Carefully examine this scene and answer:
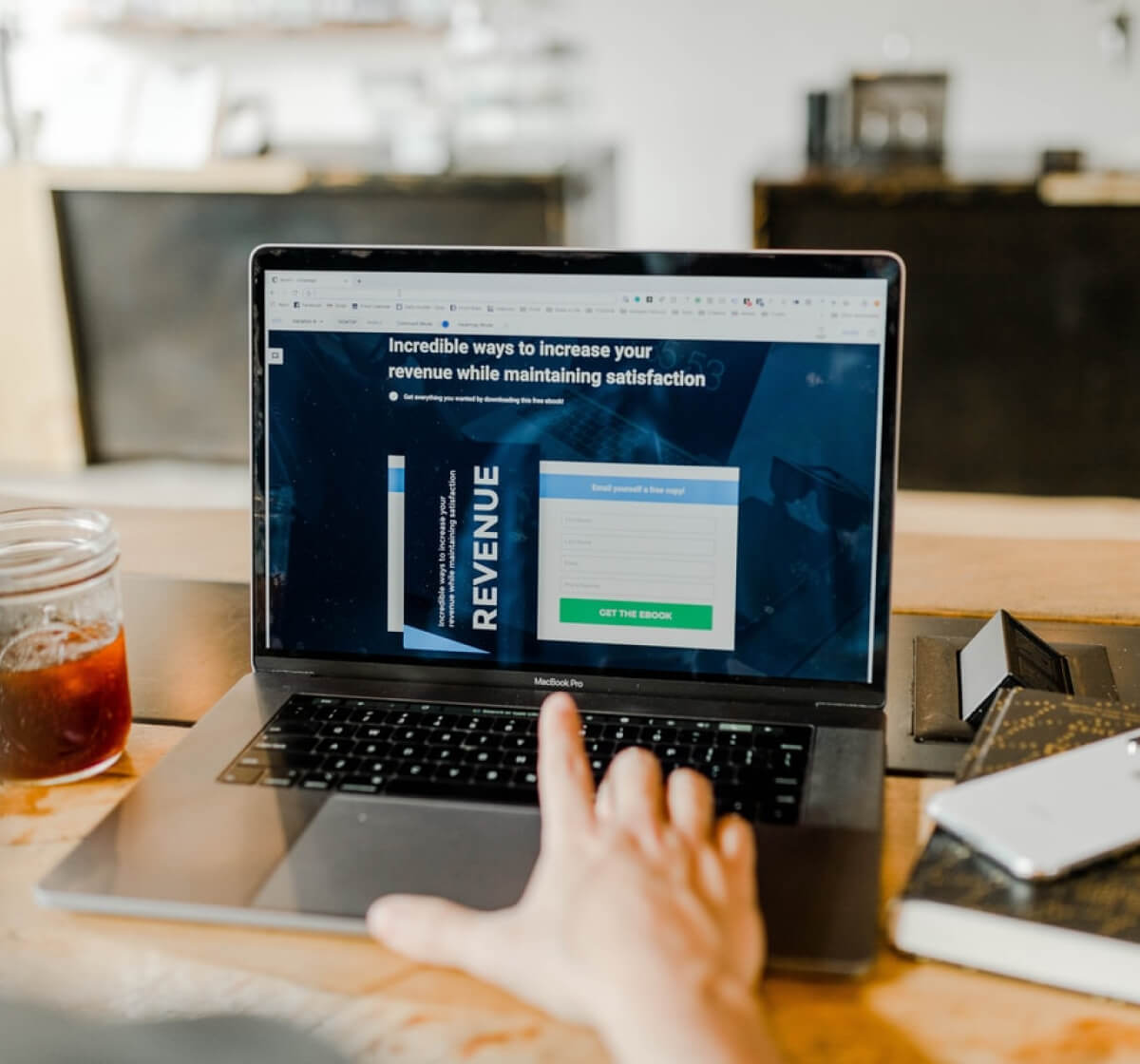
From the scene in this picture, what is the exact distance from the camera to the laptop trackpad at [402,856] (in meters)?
0.61

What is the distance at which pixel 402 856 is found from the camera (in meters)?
0.64

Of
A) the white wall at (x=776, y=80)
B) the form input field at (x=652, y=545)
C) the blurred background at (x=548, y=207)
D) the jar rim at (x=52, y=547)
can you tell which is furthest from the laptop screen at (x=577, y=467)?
the white wall at (x=776, y=80)

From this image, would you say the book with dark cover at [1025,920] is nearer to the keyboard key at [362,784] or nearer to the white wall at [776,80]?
the keyboard key at [362,784]

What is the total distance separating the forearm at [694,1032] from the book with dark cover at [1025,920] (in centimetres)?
12

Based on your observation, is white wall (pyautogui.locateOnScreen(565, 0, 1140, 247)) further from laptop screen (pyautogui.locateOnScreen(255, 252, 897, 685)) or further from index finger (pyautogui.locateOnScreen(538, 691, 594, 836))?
index finger (pyautogui.locateOnScreen(538, 691, 594, 836))

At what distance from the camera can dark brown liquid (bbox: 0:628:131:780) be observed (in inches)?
29.2

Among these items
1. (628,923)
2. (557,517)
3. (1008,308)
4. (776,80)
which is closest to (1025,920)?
(628,923)

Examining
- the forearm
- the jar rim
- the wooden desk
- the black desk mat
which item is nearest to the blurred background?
the jar rim

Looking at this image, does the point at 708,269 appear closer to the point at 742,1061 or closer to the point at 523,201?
the point at 742,1061

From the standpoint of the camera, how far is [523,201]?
298cm

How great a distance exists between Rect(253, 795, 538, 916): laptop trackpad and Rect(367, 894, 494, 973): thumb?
0.03 m

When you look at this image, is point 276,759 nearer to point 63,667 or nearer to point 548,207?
point 63,667

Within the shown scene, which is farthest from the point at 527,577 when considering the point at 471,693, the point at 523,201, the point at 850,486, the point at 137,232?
the point at 137,232

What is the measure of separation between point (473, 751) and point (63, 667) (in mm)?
257
